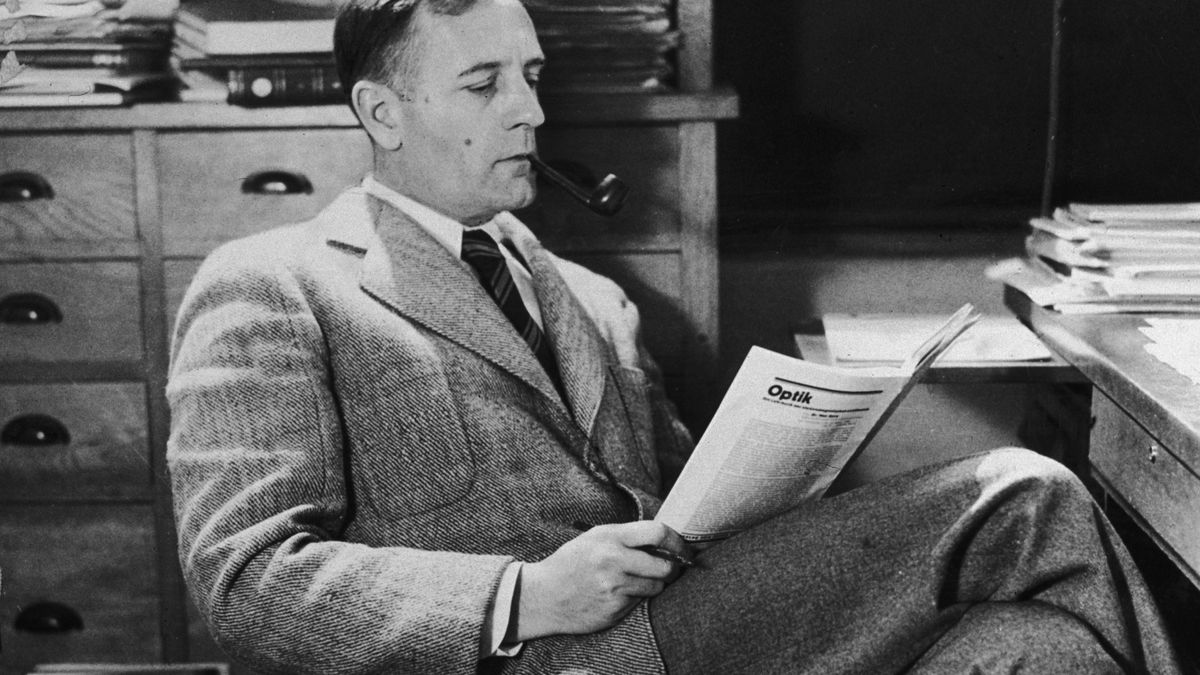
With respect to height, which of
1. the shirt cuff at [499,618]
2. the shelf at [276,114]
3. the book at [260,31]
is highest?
the book at [260,31]

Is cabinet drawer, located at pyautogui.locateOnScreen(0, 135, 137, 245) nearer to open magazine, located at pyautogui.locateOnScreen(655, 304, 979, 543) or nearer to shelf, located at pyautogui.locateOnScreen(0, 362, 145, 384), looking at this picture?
shelf, located at pyautogui.locateOnScreen(0, 362, 145, 384)

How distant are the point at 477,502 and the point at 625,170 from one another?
704 mm

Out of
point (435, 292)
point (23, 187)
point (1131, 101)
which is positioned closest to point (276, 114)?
point (23, 187)

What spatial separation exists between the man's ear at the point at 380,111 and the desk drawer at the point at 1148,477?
34.0 inches

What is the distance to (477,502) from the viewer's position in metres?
1.38

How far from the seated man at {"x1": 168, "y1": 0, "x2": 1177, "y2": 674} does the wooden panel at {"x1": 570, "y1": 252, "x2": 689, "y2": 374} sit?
Answer: 418mm

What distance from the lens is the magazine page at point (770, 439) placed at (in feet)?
3.80

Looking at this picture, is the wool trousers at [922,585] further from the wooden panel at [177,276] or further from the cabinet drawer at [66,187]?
A: the cabinet drawer at [66,187]

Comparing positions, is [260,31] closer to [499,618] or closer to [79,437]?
[79,437]

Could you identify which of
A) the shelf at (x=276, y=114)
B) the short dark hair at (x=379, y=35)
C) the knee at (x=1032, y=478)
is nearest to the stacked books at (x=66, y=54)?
the shelf at (x=276, y=114)

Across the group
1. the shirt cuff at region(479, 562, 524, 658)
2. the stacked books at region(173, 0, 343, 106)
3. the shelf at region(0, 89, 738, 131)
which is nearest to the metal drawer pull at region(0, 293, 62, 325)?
the shelf at region(0, 89, 738, 131)

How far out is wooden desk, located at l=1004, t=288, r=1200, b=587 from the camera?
1176 millimetres

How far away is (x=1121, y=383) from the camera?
4.48 ft

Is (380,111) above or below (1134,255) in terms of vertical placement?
above
